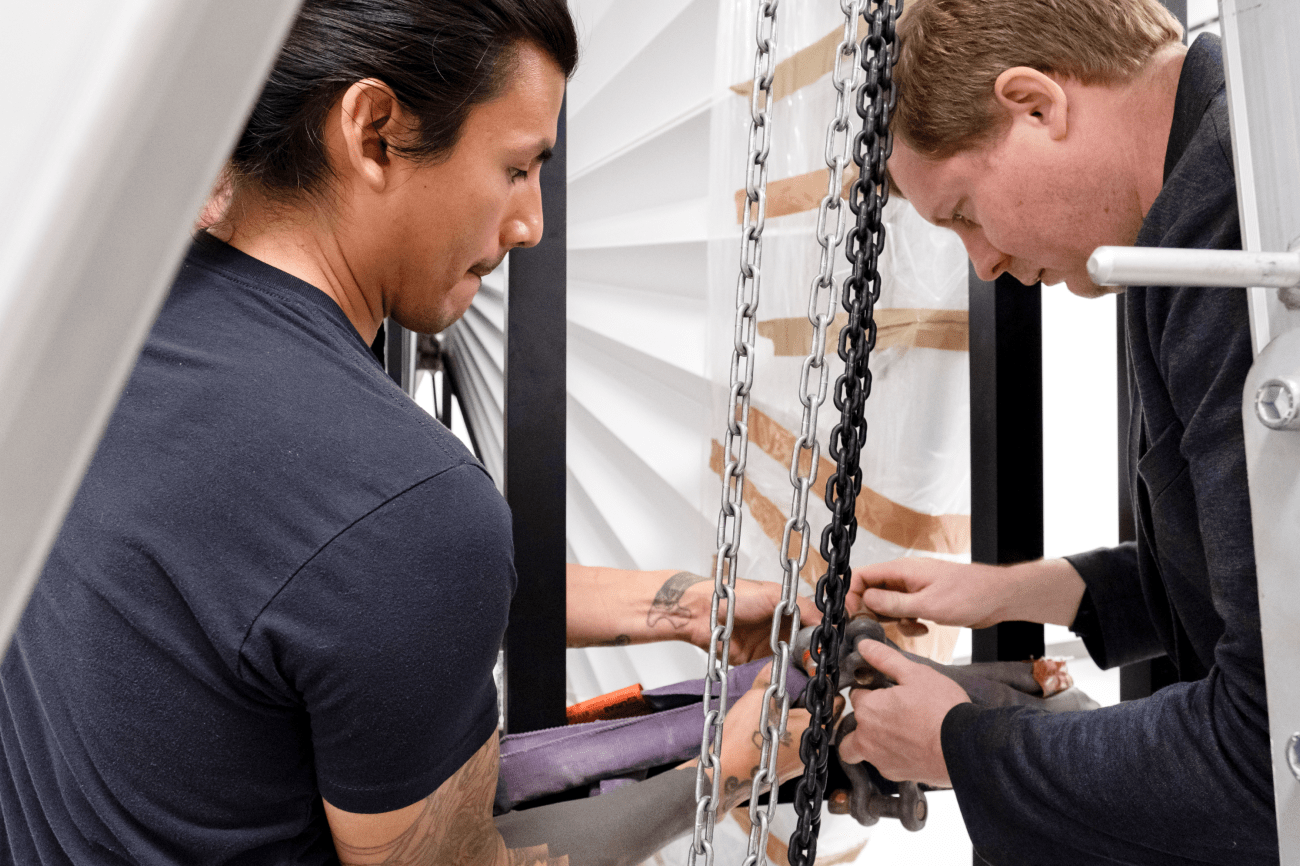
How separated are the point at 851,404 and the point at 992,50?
0.61 metres

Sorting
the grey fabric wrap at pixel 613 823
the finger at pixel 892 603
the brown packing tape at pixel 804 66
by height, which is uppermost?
the brown packing tape at pixel 804 66

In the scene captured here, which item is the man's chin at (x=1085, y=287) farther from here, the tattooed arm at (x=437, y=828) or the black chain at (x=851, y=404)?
the tattooed arm at (x=437, y=828)

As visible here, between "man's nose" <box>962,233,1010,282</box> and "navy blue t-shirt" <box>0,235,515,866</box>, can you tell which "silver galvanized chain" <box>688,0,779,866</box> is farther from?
"man's nose" <box>962,233,1010,282</box>

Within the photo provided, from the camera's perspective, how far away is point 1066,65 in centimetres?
110

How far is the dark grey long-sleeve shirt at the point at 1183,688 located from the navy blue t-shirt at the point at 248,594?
0.63 meters

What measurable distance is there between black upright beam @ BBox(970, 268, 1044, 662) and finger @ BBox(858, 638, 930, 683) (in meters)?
0.43

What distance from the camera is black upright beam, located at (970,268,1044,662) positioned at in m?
1.56

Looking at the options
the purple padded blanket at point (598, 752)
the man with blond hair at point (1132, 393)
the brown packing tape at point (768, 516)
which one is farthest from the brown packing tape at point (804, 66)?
the purple padded blanket at point (598, 752)

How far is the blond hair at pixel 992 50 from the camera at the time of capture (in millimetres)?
1084

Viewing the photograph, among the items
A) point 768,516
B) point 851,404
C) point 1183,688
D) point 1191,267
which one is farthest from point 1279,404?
point 768,516

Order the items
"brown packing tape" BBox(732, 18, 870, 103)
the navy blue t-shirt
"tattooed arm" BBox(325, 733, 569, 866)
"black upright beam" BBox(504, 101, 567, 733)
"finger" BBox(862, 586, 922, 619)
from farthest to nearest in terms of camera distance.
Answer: "brown packing tape" BBox(732, 18, 870, 103), "finger" BBox(862, 586, 922, 619), "black upright beam" BBox(504, 101, 567, 733), "tattooed arm" BBox(325, 733, 569, 866), the navy blue t-shirt

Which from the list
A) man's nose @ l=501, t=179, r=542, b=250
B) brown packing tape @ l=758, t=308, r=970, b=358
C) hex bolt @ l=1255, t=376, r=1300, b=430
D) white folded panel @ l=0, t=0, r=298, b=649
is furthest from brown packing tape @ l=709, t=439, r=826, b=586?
white folded panel @ l=0, t=0, r=298, b=649

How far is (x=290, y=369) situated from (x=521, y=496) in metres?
0.62

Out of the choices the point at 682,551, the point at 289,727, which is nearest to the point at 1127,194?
the point at 289,727
